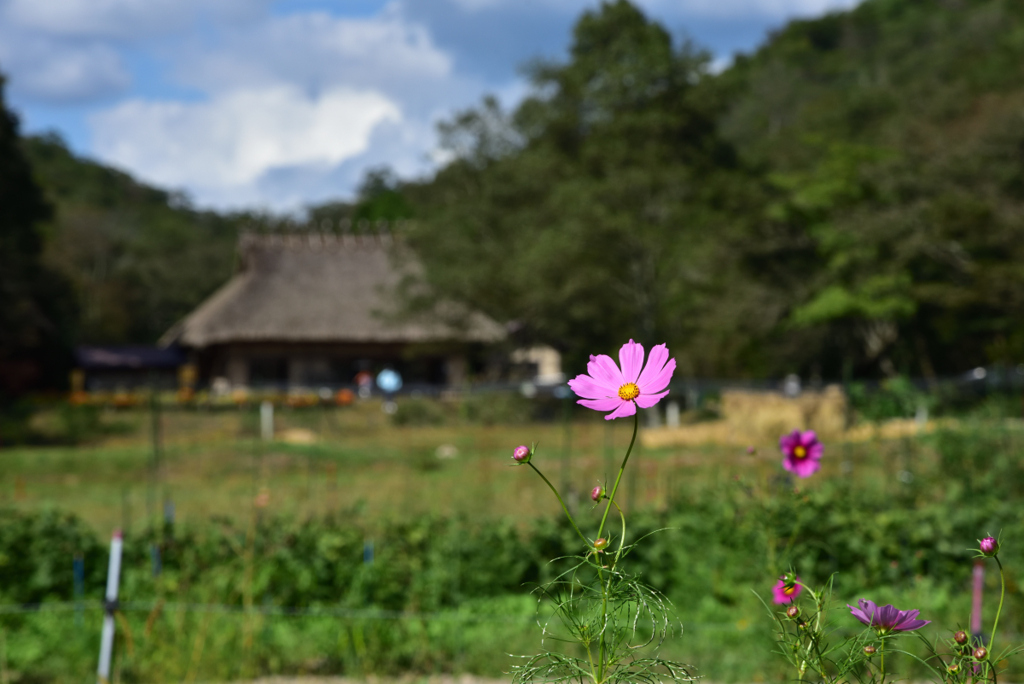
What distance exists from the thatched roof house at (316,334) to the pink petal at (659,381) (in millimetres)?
21262

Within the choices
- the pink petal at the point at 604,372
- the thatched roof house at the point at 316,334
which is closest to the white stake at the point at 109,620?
the pink petal at the point at 604,372

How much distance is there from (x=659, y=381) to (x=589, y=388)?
78mm

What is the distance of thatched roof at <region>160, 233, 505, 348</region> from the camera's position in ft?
75.3

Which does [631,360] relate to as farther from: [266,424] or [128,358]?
[128,358]

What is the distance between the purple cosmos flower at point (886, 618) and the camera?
40.4 inches

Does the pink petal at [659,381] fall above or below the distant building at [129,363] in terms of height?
below

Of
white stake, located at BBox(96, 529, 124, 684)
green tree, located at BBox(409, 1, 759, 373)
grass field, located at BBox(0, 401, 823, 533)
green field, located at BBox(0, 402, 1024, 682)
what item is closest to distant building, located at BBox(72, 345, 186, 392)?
green tree, located at BBox(409, 1, 759, 373)

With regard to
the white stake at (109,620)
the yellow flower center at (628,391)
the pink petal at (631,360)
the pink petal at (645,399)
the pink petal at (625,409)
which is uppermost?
the pink petal at (631,360)

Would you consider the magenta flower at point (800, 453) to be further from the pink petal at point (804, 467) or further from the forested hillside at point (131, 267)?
the forested hillside at point (131, 267)

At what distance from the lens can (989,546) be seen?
3.10ft

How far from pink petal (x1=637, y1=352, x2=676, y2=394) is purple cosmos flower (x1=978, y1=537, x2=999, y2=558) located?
324 millimetres

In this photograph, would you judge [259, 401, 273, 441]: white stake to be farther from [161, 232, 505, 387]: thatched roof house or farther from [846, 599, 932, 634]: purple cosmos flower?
[846, 599, 932, 634]: purple cosmos flower

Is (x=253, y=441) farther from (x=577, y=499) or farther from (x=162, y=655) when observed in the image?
(x=162, y=655)

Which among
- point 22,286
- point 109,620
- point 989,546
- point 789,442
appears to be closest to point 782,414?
point 109,620
